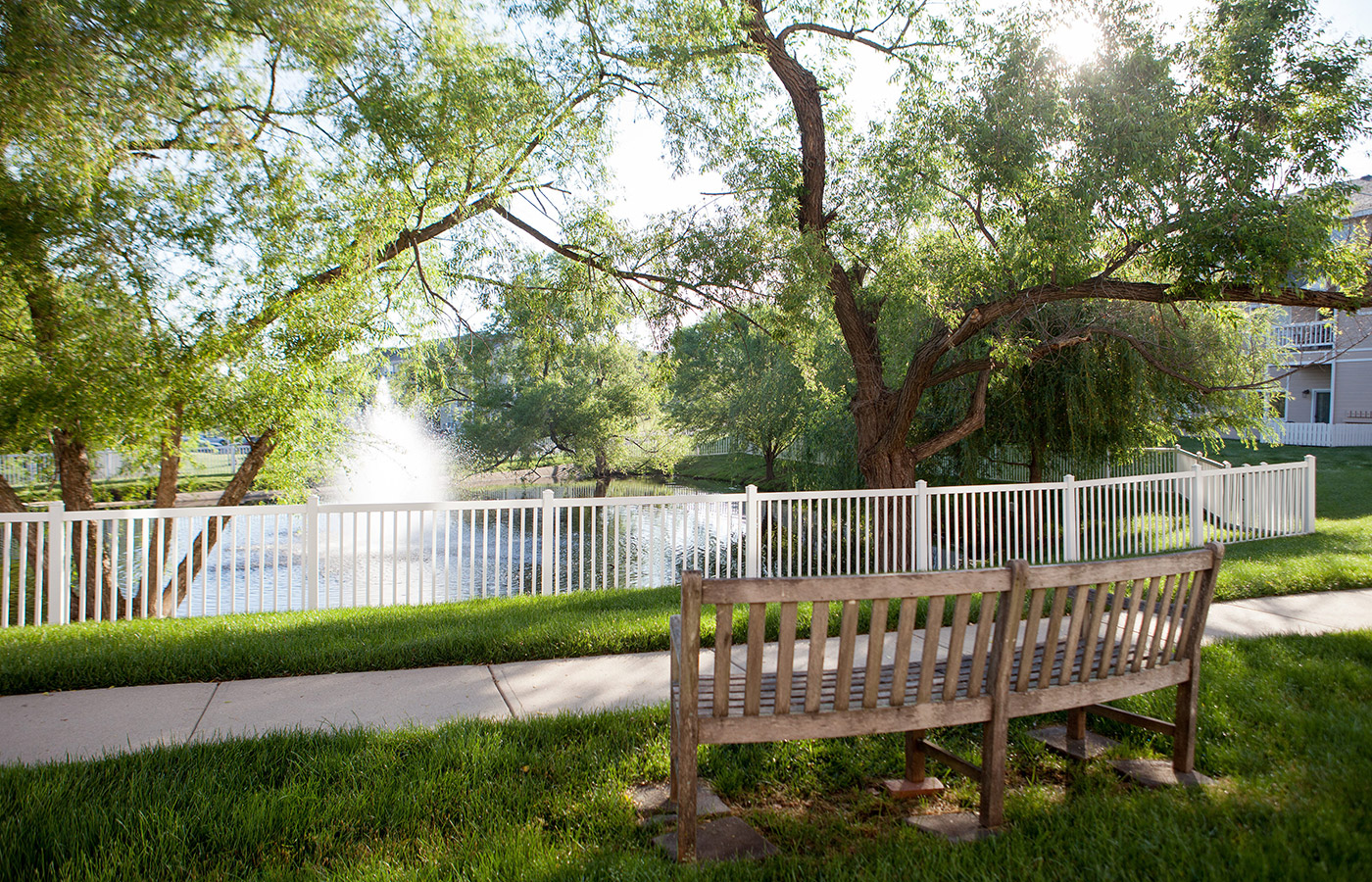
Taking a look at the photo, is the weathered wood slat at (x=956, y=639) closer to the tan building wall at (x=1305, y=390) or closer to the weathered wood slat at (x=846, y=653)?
the weathered wood slat at (x=846, y=653)

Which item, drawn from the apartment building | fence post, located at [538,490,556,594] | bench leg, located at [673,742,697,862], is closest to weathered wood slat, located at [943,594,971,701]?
bench leg, located at [673,742,697,862]

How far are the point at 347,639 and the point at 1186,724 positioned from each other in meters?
4.89

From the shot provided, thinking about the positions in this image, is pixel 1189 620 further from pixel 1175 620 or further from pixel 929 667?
pixel 929 667

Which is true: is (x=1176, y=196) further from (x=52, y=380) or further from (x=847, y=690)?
(x=52, y=380)

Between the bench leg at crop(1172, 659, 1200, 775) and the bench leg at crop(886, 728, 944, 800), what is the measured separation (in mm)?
1025

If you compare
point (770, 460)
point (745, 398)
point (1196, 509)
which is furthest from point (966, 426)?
point (770, 460)

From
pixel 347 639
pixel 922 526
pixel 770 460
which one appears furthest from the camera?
pixel 770 460

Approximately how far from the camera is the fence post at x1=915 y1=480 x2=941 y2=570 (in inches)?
375

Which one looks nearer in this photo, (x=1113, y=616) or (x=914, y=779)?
(x=1113, y=616)

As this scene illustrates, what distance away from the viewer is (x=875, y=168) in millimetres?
10812

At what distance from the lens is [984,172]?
9398 millimetres

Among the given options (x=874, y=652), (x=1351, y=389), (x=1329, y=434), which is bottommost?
(x=874, y=652)

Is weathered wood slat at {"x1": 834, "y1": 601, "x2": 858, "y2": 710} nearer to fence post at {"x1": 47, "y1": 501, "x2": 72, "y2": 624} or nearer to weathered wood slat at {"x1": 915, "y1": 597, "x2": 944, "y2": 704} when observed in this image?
weathered wood slat at {"x1": 915, "y1": 597, "x2": 944, "y2": 704}

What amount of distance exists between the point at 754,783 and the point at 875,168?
366 inches
